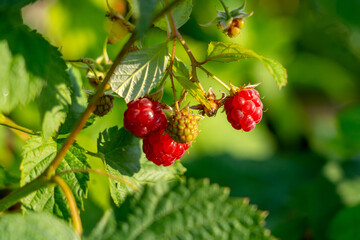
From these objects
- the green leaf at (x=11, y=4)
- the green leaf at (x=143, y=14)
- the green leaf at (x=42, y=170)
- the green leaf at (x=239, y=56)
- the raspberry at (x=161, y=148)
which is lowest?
the green leaf at (x=42, y=170)

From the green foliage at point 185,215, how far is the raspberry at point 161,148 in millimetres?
223

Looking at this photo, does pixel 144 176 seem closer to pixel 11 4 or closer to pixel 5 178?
pixel 5 178

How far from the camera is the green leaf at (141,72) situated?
1009 mm

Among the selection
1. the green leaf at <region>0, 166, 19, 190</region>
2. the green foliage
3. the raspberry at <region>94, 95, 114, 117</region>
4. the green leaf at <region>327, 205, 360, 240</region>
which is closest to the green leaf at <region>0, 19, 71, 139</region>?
the raspberry at <region>94, 95, 114, 117</region>

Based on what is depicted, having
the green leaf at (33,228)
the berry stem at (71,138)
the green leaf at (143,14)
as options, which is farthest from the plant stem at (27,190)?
the green leaf at (143,14)

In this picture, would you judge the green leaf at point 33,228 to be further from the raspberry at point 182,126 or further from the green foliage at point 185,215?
the raspberry at point 182,126

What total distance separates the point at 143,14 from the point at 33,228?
1.27 ft

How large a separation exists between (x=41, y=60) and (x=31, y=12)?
293 cm

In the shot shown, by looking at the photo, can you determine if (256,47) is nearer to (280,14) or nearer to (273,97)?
(273,97)

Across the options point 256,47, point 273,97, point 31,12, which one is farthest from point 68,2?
point 273,97

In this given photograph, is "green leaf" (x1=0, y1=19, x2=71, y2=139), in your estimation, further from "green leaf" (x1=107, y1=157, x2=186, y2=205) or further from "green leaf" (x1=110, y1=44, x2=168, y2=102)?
"green leaf" (x1=107, y1=157, x2=186, y2=205)

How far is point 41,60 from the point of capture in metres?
0.92

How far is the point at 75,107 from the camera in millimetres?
1223

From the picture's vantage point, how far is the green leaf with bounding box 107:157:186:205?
3.67ft
